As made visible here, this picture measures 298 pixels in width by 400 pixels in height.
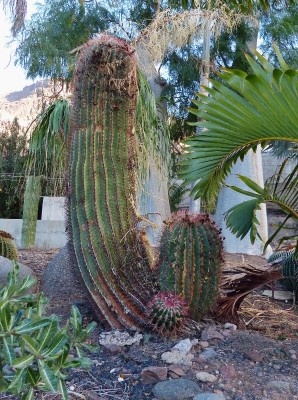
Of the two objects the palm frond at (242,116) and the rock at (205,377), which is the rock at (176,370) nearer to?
the rock at (205,377)

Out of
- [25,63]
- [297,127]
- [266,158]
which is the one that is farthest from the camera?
[266,158]

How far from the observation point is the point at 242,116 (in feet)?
8.95

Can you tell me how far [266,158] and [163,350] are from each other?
13.1m

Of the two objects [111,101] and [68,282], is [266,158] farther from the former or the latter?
[111,101]

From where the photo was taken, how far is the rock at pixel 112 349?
137 inches

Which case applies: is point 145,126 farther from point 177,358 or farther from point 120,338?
point 177,358

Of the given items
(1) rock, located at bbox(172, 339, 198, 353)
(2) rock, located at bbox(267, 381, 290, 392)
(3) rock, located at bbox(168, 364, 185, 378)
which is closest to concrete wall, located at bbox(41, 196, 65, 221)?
(1) rock, located at bbox(172, 339, 198, 353)

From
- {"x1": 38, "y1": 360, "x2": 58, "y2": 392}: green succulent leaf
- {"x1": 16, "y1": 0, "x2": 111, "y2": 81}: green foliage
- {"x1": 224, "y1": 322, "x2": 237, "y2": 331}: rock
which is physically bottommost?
{"x1": 224, "y1": 322, "x2": 237, "y2": 331}: rock

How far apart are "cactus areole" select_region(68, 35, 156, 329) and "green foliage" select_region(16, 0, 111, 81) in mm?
8255

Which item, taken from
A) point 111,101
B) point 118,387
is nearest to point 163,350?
point 118,387

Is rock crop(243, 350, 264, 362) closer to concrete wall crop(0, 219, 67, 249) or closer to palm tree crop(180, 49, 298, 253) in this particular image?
palm tree crop(180, 49, 298, 253)

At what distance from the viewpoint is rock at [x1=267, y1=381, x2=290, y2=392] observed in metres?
3.02

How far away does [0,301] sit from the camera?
2109 mm

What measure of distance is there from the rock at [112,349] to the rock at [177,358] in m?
0.34
